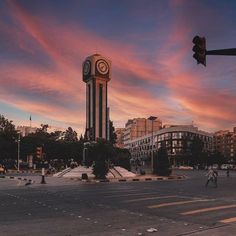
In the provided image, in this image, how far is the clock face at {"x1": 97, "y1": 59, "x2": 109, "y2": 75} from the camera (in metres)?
168

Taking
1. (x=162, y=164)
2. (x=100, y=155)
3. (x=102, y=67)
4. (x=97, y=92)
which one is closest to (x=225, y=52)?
(x=100, y=155)

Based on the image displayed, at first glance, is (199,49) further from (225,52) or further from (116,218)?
(116,218)

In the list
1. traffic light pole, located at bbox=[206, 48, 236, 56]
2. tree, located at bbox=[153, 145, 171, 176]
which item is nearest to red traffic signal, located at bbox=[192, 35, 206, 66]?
traffic light pole, located at bbox=[206, 48, 236, 56]

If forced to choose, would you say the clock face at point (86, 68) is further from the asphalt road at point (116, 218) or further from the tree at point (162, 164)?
the asphalt road at point (116, 218)

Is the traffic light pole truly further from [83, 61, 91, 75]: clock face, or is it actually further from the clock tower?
[83, 61, 91, 75]: clock face

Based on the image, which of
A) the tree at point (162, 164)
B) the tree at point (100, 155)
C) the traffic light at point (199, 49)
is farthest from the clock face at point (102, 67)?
the traffic light at point (199, 49)

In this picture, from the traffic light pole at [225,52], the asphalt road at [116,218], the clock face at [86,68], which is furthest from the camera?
the clock face at [86,68]

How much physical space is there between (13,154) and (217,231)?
103 m

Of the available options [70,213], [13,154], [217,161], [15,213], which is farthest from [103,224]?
[217,161]

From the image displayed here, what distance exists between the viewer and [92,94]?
548 ft

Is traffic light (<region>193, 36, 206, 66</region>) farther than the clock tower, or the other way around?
the clock tower

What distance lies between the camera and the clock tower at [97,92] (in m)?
166

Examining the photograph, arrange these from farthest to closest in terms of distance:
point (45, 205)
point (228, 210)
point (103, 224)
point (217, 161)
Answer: point (217, 161) → point (45, 205) → point (228, 210) → point (103, 224)

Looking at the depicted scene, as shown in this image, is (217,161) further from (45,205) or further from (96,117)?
(45,205)
